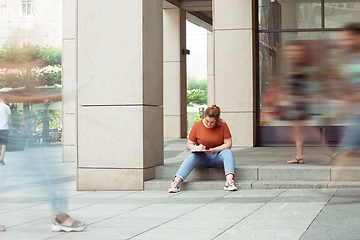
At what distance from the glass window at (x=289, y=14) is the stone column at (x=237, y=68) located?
1.64 feet

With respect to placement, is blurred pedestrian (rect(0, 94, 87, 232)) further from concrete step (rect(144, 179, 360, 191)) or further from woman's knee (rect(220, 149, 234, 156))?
woman's knee (rect(220, 149, 234, 156))

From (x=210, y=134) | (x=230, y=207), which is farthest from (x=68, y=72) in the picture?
(x=230, y=207)

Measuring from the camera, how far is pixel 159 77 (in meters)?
7.65

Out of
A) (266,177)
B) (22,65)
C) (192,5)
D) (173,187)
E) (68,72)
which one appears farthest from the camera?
(192,5)

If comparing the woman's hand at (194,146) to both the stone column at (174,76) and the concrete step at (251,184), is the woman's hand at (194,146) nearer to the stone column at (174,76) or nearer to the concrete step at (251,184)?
the concrete step at (251,184)

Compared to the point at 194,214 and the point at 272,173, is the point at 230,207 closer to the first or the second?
the point at 194,214

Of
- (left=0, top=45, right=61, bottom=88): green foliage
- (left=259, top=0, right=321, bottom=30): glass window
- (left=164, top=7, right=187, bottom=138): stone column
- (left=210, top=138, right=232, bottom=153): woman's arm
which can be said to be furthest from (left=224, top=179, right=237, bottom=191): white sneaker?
(left=164, top=7, right=187, bottom=138): stone column

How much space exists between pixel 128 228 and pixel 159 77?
3.59 m

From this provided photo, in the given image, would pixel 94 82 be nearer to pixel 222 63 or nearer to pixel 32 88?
pixel 32 88

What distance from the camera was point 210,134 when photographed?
23.4ft

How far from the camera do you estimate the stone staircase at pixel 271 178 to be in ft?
22.1

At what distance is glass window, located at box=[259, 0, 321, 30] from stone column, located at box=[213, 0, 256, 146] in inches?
19.6

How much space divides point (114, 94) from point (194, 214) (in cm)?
275

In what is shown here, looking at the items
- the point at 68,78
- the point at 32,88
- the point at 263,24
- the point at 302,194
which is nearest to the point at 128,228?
the point at 32,88
